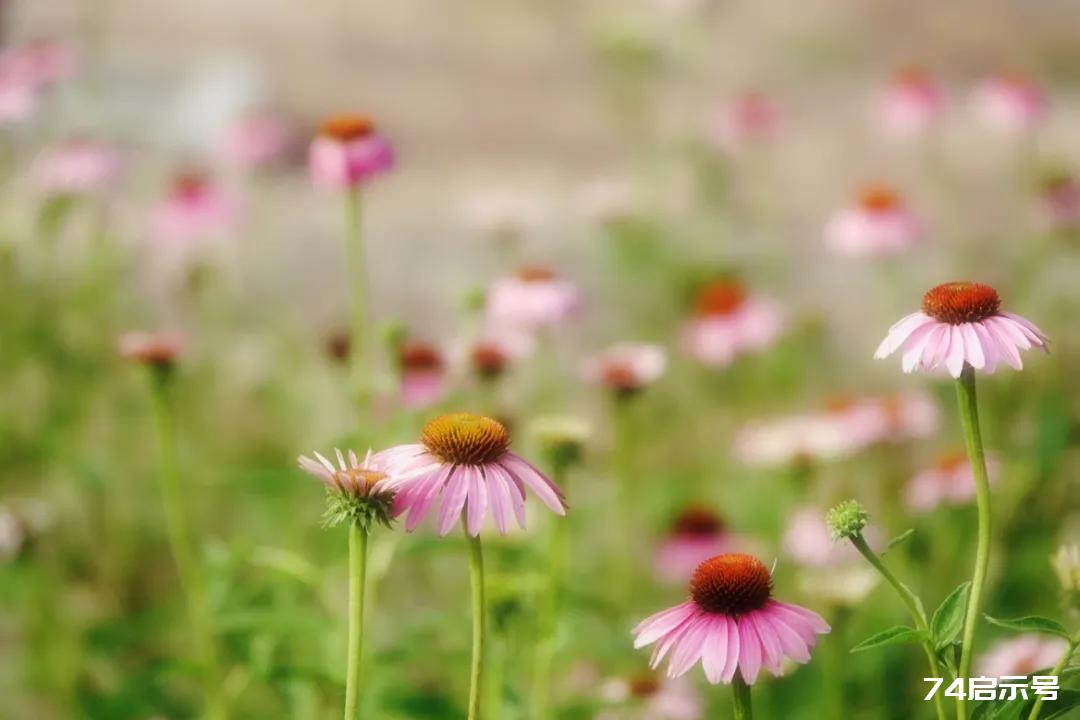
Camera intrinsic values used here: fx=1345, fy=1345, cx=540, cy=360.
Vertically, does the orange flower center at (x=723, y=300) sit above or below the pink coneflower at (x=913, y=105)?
below

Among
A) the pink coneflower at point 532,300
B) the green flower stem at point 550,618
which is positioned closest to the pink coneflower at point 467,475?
the green flower stem at point 550,618

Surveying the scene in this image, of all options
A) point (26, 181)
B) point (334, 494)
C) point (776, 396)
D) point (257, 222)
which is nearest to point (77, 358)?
point (26, 181)

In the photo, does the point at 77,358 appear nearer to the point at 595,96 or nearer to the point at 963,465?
the point at 963,465

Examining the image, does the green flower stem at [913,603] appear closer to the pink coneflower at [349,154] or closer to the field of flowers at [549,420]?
the field of flowers at [549,420]

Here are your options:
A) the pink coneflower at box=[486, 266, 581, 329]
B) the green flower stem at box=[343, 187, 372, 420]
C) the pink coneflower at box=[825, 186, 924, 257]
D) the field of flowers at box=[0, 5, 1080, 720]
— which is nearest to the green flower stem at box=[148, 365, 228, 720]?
the field of flowers at box=[0, 5, 1080, 720]

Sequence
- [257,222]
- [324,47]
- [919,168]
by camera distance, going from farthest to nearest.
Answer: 1. [324,47]
2. [919,168]
3. [257,222]
